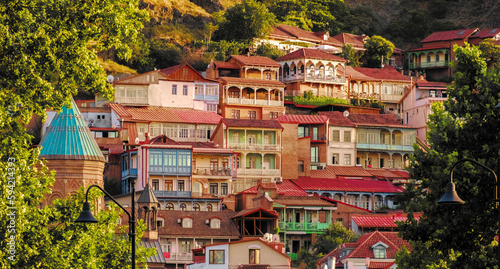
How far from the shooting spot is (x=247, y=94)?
94375 mm

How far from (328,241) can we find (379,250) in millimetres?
8626

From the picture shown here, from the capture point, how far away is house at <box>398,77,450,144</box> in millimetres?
95312

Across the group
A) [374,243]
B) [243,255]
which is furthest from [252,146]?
[374,243]

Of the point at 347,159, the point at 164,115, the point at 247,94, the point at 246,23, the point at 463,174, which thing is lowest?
the point at 347,159

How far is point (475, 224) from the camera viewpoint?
30.1 metres

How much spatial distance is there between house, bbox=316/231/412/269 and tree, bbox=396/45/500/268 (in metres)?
24.6

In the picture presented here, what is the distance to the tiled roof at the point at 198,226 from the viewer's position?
222ft

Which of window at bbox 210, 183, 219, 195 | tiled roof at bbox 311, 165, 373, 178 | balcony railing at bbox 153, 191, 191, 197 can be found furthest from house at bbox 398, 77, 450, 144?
balcony railing at bbox 153, 191, 191, 197

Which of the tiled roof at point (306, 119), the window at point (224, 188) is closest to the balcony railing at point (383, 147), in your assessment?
the tiled roof at point (306, 119)

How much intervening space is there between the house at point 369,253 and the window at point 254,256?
3.73 metres

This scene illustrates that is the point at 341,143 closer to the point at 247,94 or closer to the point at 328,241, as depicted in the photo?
the point at 247,94

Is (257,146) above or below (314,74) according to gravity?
below

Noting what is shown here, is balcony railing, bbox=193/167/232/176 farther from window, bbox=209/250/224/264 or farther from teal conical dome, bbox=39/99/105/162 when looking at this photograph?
teal conical dome, bbox=39/99/105/162

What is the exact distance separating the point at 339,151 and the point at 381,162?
16.5 feet
